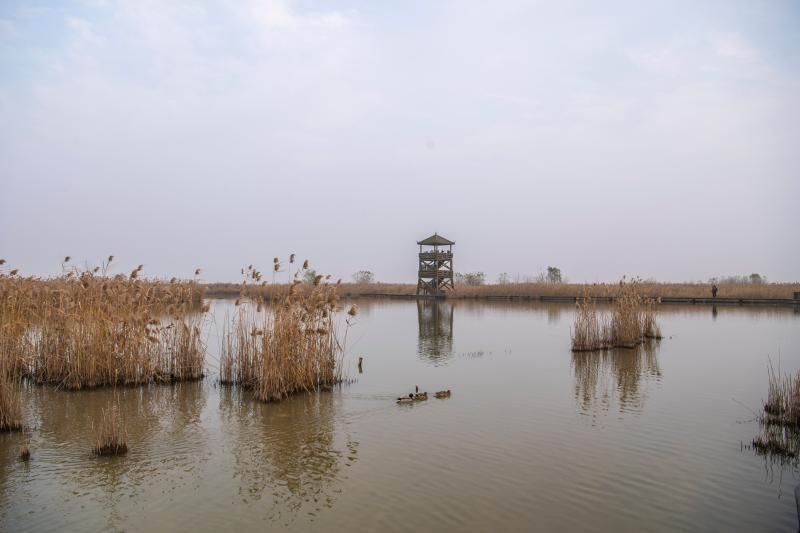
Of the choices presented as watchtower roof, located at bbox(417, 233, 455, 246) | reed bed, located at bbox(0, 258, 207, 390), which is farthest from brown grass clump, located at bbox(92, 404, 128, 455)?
watchtower roof, located at bbox(417, 233, 455, 246)

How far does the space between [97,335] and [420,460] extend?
20.0 feet

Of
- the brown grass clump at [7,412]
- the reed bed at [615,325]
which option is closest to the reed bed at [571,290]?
the reed bed at [615,325]

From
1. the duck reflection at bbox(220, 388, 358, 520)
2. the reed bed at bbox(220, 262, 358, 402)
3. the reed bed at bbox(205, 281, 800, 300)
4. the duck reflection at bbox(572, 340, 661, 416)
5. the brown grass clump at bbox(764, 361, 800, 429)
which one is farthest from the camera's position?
the reed bed at bbox(205, 281, 800, 300)

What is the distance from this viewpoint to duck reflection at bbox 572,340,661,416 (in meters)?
8.66

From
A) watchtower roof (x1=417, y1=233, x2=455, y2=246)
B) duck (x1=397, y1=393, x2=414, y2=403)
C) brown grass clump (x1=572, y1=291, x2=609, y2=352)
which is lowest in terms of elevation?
duck (x1=397, y1=393, x2=414, y2=403)

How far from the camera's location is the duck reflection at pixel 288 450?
5129 millimetres

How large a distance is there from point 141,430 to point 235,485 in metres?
2.43

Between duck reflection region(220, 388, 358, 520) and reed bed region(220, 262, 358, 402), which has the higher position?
reed bed region(220, 262, 358, 402)

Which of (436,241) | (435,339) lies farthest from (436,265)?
(435,339)

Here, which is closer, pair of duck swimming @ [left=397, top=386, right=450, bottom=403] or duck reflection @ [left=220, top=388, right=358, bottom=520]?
duck reflection @ [left=220, top=388, right=358, bottom=520]

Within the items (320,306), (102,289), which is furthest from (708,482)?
(102,289)

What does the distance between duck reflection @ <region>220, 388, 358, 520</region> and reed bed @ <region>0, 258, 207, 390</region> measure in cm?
177

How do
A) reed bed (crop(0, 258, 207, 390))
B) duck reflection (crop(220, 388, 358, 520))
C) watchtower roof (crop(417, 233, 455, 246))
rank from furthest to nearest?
watchtower roof (crop(417, 233, 455, 246)) < reed bed (crop(0, 258, 207, 390)) < duck reflection (crop(220, 388, 358, 520))

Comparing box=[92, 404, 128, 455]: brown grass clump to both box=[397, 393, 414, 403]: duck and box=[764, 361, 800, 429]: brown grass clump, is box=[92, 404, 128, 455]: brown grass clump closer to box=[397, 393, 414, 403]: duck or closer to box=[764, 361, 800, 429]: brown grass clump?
box=[397, 393, 414, 403]: duck
